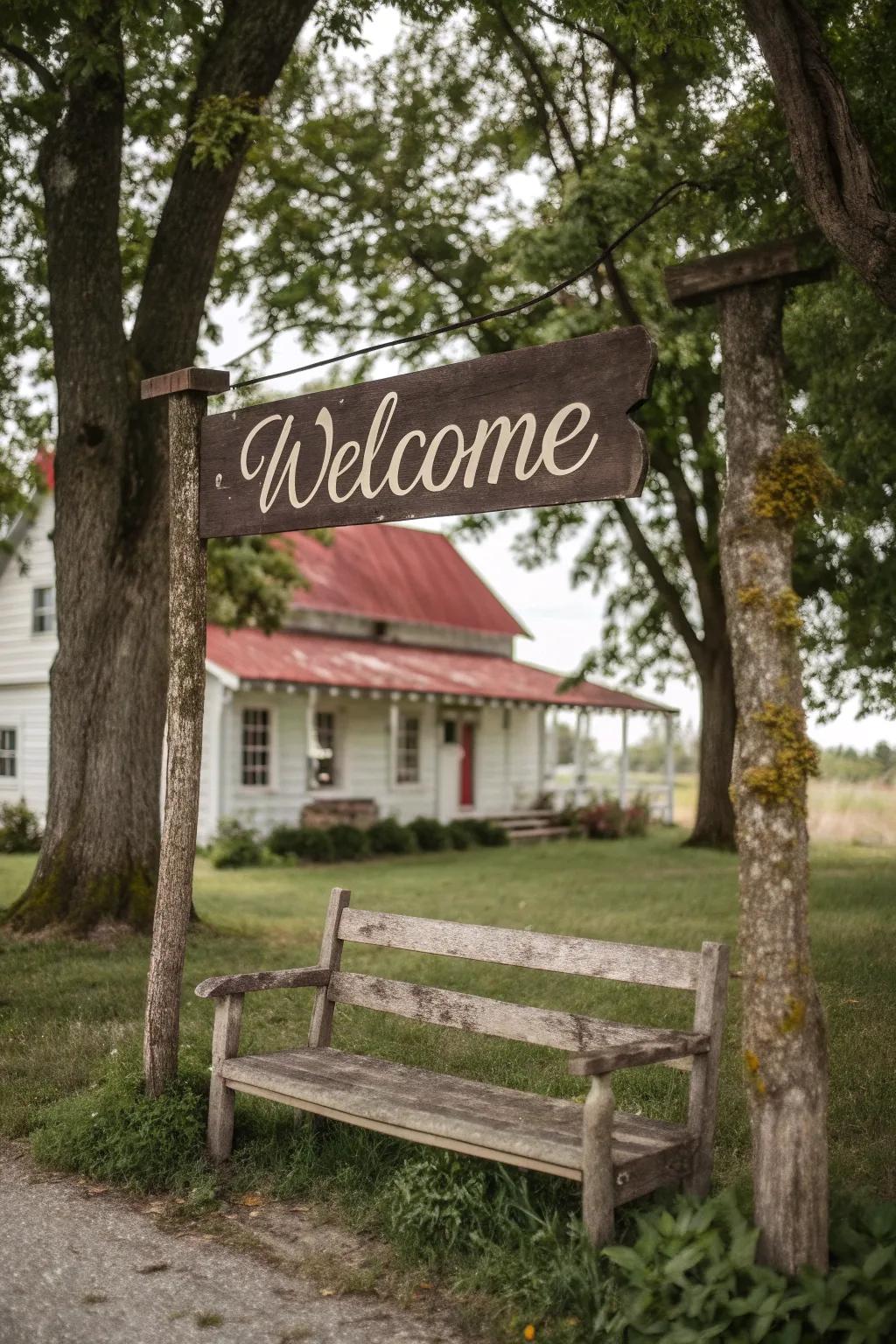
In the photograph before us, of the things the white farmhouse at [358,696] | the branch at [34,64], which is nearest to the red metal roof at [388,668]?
the white farmhouse at [358,696]

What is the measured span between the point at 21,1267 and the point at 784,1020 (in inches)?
110

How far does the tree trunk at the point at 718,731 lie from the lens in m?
20.9

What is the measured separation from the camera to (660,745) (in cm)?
6234

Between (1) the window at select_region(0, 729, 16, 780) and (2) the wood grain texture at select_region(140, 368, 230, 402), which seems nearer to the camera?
(2) the wood grain texture at select_region(140, 368, 230, 402)

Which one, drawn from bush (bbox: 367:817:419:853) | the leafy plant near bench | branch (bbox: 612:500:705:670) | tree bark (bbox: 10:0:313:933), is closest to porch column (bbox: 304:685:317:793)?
the leafy plant near bench

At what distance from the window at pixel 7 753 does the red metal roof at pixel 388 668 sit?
5.72 meters

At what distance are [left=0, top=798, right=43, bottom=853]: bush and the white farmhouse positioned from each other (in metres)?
2.14

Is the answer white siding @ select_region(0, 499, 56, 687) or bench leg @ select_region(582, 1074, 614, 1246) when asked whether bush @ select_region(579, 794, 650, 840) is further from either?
bench leg @ select_region(582, 1074, 614, 1246)

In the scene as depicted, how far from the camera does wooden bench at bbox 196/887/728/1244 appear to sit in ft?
13.1

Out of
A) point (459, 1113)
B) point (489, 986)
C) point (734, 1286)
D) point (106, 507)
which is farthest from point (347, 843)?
point (734, 1286)

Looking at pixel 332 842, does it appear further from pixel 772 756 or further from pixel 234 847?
pixel 772 756

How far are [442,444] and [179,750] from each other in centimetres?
196

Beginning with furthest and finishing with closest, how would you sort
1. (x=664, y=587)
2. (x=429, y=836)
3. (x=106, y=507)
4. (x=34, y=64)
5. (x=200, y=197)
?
(x=429, y=836), (x=664, y=587), (x=34, y=64), (x=200, y=197), (x=106, y=507)

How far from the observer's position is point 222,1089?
5.26 m
